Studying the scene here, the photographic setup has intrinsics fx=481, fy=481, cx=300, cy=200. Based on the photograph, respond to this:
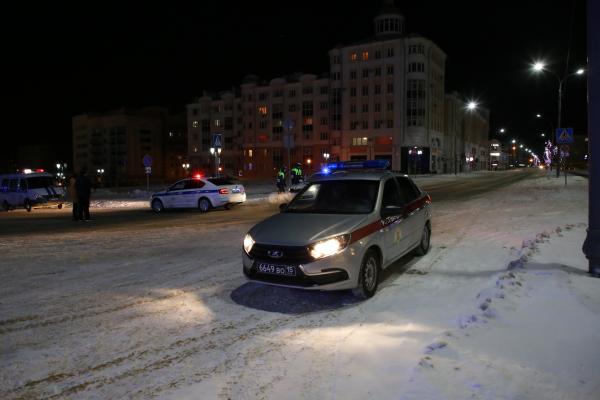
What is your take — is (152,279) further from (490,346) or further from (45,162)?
(45,162)

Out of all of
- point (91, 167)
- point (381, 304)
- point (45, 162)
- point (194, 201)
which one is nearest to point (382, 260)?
point (381, 304)

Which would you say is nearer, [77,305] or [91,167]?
[77,305]

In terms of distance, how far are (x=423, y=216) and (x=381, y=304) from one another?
326 cm

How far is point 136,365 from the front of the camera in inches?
179

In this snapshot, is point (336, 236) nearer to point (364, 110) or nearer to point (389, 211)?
point (389, 211)

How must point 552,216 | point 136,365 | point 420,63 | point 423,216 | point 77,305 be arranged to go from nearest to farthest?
point 136,365, point 77,305, point 423,216, point 552,216, point 420,63

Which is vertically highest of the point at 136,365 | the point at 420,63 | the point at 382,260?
the point at 420,63

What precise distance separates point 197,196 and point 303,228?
49.0 ft

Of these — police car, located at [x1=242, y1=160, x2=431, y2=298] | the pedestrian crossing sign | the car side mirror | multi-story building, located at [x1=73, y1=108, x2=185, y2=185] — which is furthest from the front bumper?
multi-story building, located at [x1=73, y1=108, x2=185, y2=185]

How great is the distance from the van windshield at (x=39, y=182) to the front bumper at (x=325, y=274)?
22.2 metres

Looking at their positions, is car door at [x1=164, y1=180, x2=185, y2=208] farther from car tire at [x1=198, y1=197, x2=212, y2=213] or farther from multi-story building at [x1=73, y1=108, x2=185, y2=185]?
multi-story building at [x1=73, y1=108, x2=185, y2=185]

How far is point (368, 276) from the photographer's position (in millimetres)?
6512

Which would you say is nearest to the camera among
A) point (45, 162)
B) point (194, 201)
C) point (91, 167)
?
point (194, 201)

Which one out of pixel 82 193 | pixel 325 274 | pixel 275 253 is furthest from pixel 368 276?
pixel 82 193
